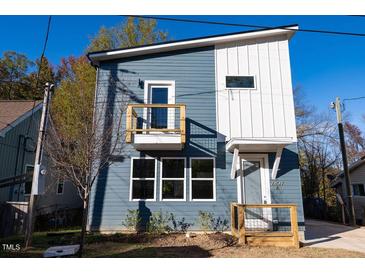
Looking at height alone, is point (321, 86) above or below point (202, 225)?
above

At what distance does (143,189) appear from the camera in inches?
351

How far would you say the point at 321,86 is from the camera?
16.5 metres

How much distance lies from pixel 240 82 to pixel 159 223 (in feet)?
18.9

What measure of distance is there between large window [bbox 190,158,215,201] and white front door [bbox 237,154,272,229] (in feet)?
3.15

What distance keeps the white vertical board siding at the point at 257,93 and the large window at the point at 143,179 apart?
2.77 m

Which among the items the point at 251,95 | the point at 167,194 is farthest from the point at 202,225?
the point at 251,95

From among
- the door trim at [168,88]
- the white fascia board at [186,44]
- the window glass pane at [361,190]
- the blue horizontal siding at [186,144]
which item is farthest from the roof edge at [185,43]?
the window glass pane at [361,190]

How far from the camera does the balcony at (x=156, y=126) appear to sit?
8469 mm

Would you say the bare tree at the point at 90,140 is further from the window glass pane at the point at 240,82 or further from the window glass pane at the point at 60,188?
the window glass pane at the point at 60,188

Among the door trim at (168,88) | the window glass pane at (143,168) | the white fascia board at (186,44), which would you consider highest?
the white fascia board at (186,44)

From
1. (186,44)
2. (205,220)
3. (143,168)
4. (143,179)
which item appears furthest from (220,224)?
(186,44)
